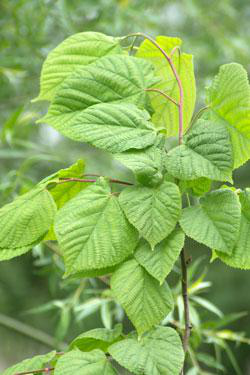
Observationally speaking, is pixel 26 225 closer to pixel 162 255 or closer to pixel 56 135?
pixel 162 255

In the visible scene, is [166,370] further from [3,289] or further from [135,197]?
[3,289]

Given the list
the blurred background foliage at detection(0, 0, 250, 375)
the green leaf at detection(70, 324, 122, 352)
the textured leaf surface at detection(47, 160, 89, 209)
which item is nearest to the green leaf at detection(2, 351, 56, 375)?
the green leaf at detection(70, 324, 122, 352)

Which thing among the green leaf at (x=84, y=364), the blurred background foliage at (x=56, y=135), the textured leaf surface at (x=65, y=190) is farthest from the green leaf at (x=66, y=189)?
the blurred background foliage at (x=56, y=135)

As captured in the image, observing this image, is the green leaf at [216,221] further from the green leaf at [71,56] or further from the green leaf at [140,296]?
the green leaf at [71,56]

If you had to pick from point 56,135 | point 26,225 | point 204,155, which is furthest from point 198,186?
point 56,135

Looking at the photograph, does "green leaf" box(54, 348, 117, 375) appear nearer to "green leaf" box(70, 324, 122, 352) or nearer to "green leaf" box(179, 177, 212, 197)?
"green leaf" box(70, 324, 122, 352)
